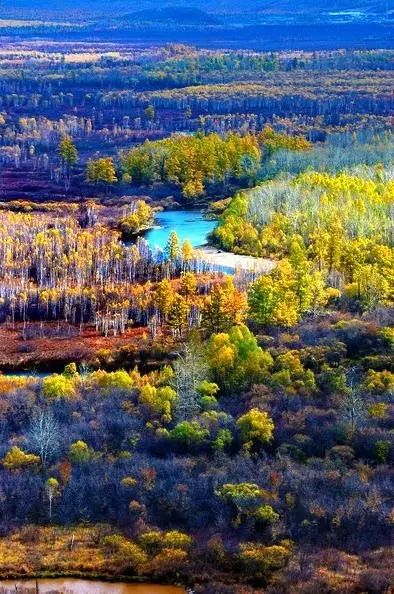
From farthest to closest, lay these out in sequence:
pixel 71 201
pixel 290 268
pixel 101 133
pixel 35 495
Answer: pixel 101 133 < pixel 71 201 < pixel 290 268 < pixel 35 495

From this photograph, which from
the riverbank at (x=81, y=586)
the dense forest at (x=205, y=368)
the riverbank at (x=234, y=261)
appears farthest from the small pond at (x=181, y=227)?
the riverbank at (x=81, y=586)

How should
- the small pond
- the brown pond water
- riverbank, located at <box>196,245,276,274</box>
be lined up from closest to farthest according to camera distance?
the brown pond water < riverbank, located at <box>196,245,276,274</box> < the small pond

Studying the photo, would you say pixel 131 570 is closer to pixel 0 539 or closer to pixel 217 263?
pixel 0 539

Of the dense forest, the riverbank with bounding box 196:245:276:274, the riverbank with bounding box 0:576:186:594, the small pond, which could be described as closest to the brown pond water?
the riverbank with bounding box 0:576:186:594

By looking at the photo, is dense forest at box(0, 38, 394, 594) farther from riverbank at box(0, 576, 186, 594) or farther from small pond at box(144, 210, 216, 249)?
small pond at box(144, 210, 216, 249)

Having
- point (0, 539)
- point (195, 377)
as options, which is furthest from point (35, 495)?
point (195, 377)

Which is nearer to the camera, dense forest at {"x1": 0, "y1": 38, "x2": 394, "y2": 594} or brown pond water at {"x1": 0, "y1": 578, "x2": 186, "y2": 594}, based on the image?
brown pond water at {"x1": 0, "y1": 578, "x2": 186, "y2": 594}

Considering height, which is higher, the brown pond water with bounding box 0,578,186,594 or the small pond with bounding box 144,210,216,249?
the small pond with bounding box 144,210,216,249
